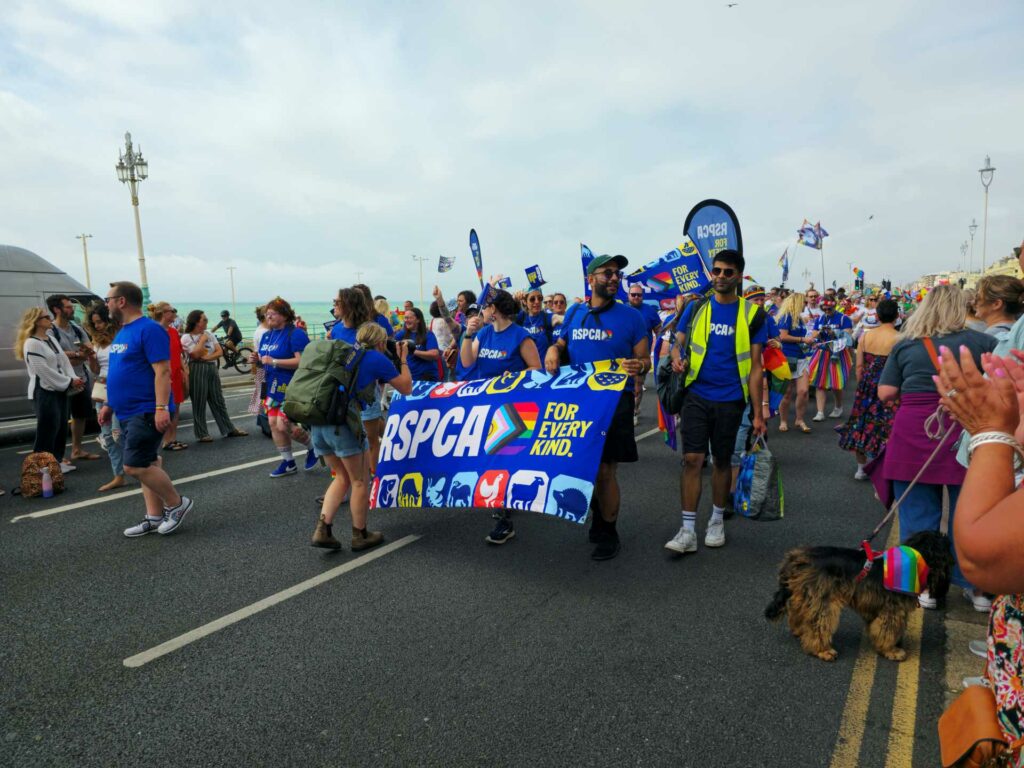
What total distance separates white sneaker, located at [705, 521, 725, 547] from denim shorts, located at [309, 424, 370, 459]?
8.84 feet

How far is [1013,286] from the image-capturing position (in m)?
3.79

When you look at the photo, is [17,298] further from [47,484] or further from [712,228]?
[712,228]

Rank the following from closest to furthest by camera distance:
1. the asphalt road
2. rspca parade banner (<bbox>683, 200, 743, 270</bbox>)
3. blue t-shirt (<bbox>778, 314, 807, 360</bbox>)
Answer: the asphalt road, rspca parade banner (<bbox>683, 200, 743, 270</bbox>), blue t-shirt (<bbox>778, 314, 807, 360</bbox>)

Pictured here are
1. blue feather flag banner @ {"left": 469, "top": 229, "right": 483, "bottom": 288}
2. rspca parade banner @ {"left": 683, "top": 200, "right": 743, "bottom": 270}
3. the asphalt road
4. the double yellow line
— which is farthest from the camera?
blue feather flag banner @ {"left": 469, "top": 229, "right": 483, "bottom": 288}

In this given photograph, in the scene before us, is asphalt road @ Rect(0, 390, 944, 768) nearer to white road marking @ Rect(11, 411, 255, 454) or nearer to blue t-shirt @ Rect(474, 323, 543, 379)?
blue t-shirt @ Rect(474, 323, 543, 379)

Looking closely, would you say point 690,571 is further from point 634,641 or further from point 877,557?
point 877,557

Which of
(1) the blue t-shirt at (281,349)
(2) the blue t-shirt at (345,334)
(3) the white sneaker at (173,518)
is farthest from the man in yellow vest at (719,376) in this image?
(1) the blue t-shirt at (281,349)

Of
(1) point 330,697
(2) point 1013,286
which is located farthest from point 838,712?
(2) point 1013,286

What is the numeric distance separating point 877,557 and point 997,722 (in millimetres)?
1553

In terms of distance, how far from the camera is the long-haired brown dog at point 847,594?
3061 millimetres

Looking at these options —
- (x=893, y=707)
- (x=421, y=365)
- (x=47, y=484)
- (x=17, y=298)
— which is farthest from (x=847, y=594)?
(x=17, y=298)

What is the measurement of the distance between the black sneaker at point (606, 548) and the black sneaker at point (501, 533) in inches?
28.0

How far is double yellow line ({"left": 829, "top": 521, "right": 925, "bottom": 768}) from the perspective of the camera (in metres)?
2.45

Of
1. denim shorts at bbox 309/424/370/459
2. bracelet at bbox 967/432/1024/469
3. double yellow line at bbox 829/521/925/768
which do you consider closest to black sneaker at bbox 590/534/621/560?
double yellow line at bbox 829/521/925/768
